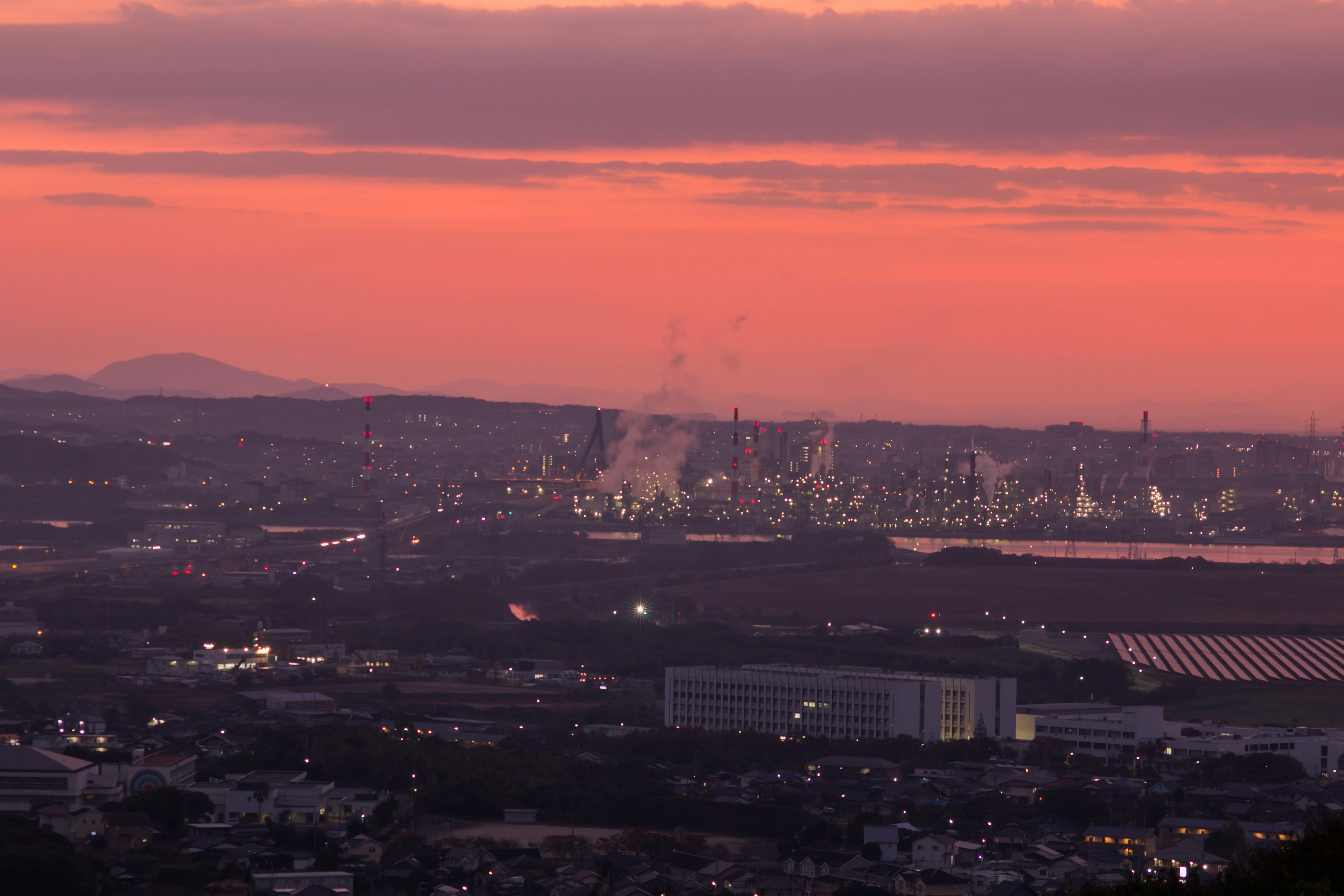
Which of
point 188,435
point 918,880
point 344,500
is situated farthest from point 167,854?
point 188,435

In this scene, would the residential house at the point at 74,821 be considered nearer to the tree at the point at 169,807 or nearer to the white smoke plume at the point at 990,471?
the tree at the point at 169,807

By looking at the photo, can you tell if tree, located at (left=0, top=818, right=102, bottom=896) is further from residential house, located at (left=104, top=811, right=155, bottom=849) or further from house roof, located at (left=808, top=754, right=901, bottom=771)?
house roof, located at (left=808, top=754, right=901, bottom=771)

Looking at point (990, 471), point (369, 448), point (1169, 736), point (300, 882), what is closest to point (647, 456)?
point (990, 471)

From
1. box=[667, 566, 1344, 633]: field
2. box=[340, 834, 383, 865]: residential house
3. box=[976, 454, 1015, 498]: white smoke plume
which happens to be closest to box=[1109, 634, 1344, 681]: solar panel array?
box=[667, 566, 1344, 633]: field

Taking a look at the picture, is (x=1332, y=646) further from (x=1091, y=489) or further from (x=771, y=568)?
(x=1091, y=489)

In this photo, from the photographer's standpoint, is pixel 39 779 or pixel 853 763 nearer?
pixel 39 779

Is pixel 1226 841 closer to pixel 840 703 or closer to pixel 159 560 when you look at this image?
pixel 840 703
